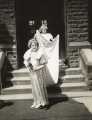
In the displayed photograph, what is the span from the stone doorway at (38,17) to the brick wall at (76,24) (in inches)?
35.4

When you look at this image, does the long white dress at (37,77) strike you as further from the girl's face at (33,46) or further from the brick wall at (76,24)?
the brick wall at (76,24)

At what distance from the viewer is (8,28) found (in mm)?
13445

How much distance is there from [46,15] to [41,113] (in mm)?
4976

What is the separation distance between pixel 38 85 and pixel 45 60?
29.7 inches

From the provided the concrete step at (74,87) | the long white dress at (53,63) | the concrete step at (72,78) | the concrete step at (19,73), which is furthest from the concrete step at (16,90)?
the concrete step at (72,78)

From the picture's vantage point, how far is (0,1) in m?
13.3

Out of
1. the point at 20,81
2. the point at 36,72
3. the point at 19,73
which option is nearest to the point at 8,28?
the point at 19,73

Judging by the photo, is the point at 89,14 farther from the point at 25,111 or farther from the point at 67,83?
the point at 25,111

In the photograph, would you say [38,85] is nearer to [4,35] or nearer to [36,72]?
[36,72]

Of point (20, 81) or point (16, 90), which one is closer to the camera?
point (16, 90)

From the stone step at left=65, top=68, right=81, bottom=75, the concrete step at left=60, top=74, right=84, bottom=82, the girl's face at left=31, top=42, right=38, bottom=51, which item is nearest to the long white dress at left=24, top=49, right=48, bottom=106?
the girl's face at left=31, top=42, right=38, bottom=51

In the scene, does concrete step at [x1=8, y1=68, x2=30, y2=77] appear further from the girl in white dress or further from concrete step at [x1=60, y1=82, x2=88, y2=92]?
the girl in white dress

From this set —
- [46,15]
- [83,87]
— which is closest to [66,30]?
[46,15]

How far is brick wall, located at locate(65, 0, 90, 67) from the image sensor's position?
13477mm
